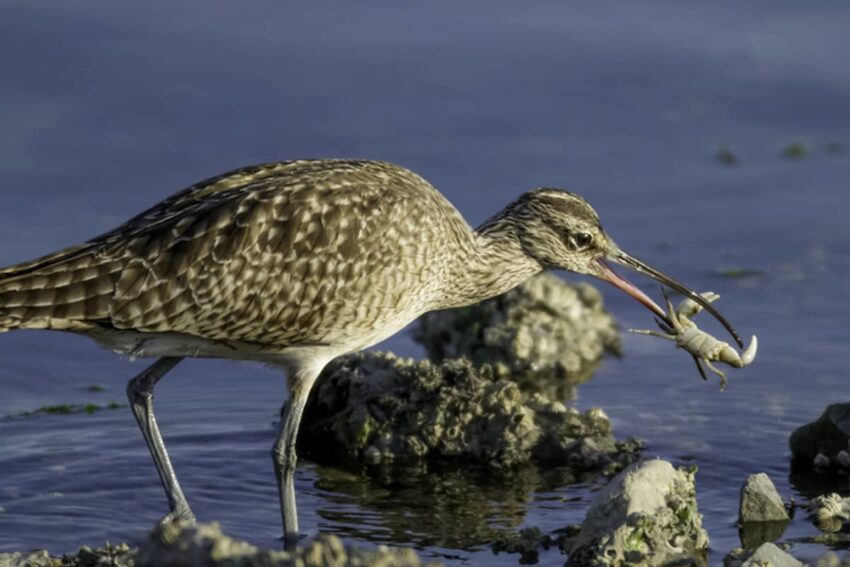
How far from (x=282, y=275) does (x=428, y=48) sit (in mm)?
7792

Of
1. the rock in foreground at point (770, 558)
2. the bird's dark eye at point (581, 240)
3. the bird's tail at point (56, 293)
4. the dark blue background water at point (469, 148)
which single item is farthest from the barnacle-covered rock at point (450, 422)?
the rock in foreground at point (770, 558)

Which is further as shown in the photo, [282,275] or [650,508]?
[282,275]

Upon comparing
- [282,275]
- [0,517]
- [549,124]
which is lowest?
[0,517]

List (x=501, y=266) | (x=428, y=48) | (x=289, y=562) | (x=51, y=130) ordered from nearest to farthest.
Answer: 1. (x=289, y=562)
2. (x=501, y=266)
3. (x=51, y=130)
4. (x=428, y=48)

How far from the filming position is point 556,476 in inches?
496

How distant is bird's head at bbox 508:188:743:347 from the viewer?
1298 cm

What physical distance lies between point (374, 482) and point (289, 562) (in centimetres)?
435

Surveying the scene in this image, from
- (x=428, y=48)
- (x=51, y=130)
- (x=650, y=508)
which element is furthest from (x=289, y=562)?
(x=428, y=48)

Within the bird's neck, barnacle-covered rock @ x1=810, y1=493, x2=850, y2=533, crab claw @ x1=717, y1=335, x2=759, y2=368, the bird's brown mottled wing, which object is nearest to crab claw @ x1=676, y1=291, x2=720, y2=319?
crab claw @ x1=717, y1=335, x2=759, y2=368

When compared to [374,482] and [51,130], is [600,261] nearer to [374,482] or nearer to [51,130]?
[374,482]

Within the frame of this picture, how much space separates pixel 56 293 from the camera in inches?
449

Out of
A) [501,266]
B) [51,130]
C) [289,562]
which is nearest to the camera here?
[289,562]

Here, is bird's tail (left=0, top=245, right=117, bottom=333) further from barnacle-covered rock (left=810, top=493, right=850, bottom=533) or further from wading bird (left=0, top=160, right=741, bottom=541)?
barnacle-covered rock (left=810, top=493, right=850, bottom=533)

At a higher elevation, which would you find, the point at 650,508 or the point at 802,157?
the point at 802,157
